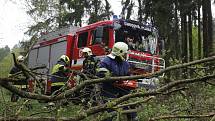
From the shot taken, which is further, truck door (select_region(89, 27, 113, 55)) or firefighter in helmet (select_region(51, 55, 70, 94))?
truck door (select_region(89, 27, 113, 55))

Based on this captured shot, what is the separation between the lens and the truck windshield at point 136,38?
12203mm

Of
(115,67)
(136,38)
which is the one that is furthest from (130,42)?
(115,67)

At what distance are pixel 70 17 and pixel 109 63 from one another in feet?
66.4

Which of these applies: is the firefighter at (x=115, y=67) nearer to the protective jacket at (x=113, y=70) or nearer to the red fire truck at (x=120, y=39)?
the protective jacket at (x=113, y=70)

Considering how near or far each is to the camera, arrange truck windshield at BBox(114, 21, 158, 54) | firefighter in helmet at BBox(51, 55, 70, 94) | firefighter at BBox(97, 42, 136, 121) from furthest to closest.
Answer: truck windshield at BBox(114, 21, 158, 54) → firefighter at BBox(97, 42, 136, 121) → firefighter in helmet at BBox(51, 55, 70, 94)

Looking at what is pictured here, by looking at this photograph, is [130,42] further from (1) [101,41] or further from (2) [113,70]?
(2) [113,70]

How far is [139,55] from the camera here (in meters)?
12.0

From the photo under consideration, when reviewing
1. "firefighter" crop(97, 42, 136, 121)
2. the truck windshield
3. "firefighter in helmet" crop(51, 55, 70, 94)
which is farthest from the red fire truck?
"firefighter" crop(97, 42, 136, 121)

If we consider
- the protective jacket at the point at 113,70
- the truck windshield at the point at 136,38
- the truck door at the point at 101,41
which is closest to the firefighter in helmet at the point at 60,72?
the protective jacket at the point at 113,70

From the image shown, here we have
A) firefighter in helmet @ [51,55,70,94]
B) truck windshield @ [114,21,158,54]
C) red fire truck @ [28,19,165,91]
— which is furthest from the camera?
truck windshield @ [114,21,158,54]

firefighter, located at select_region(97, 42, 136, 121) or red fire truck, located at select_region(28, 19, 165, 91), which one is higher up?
red fire truck, located at select_region(28, 19, 165, 91)

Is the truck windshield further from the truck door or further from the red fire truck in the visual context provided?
the truck door

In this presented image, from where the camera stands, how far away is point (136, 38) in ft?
41.1

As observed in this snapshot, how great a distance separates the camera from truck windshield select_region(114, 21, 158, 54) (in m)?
12.2
